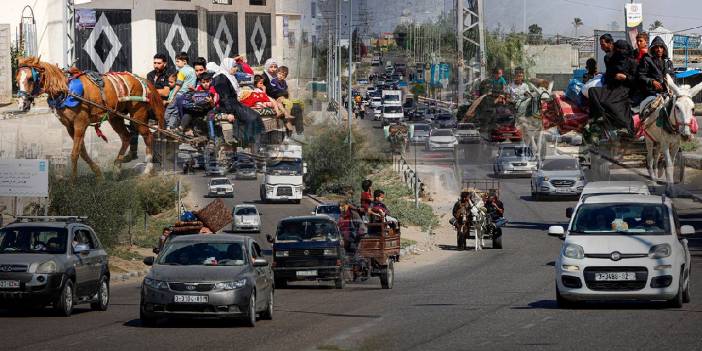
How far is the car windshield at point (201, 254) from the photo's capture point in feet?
65.2

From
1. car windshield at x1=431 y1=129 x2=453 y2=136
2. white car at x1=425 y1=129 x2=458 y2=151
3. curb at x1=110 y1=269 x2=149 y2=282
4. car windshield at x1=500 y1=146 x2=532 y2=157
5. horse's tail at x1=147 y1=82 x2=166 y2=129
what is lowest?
curb at x1=110 y1=269 x2=149 y2=282

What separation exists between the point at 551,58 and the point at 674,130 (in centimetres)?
713

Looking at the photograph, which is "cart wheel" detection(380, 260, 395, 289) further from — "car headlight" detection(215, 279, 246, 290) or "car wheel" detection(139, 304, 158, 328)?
"car wheel" detection(139, 304, 158, 328)

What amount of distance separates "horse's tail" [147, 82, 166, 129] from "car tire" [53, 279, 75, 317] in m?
3.52

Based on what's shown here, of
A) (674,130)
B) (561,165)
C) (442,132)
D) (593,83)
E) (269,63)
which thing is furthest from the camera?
(561,165)

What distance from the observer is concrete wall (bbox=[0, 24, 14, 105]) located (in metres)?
27.9

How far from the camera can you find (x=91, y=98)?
22469 mm

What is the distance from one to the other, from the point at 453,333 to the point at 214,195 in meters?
30.7

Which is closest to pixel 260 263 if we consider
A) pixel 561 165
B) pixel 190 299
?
pixel 190 299

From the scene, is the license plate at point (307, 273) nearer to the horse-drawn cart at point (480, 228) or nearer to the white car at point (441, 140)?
the white car at point (441, 140)

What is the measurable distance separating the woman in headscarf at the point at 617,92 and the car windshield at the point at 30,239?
10.5 m

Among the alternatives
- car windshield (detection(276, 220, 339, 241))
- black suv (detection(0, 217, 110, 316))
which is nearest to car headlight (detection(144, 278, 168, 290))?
black suv (detection(0, 217, 110, 316))

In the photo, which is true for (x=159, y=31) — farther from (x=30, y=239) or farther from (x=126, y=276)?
(x=126, y=276)

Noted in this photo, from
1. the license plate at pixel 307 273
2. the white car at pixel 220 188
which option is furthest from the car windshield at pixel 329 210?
the license plate at pixel 307 273
